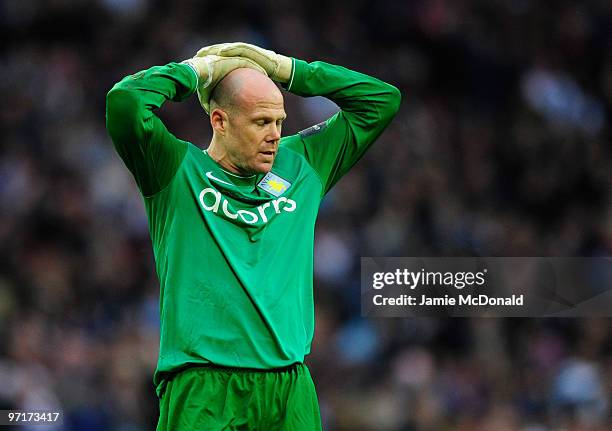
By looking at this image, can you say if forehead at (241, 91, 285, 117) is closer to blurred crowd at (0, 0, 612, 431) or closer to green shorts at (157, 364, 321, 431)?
green shorts at (157, 364, 321, 431)

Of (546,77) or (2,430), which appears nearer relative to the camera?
(2,430)

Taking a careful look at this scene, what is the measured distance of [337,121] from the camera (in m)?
4.88

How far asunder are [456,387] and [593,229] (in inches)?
83.5

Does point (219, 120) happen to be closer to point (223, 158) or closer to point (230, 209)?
point (223, 158)

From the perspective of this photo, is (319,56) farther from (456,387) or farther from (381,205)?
(456,387)

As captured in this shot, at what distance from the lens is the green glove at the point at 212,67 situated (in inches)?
176

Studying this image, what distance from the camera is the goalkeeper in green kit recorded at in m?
4.26

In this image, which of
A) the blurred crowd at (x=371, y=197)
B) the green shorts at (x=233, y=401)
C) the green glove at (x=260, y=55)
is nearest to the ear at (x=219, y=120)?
the green glove at (x=260, y=55)

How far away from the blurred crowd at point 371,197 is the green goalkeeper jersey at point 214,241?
4081mm

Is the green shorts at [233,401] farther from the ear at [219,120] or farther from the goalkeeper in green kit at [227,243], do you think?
the ear at [219,120]

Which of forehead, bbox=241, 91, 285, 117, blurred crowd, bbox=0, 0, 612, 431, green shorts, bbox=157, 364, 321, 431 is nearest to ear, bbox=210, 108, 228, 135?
forehead, bbox=241, 91, 285, 117

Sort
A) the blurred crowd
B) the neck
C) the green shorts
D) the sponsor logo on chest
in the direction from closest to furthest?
the green shorts < the sponsor logo on chest < the neck < the blurred crowd

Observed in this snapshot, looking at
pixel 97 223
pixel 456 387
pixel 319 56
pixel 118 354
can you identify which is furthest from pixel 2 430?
pixel 319 56

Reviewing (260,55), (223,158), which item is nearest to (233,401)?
(223,158)
